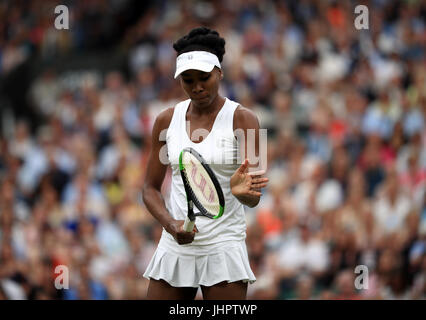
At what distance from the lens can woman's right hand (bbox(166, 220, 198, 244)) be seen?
445 centimetres

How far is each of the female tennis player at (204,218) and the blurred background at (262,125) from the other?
2220mm

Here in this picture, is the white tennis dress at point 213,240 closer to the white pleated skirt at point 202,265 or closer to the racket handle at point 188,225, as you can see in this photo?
the white pleated skirt at point 202,265

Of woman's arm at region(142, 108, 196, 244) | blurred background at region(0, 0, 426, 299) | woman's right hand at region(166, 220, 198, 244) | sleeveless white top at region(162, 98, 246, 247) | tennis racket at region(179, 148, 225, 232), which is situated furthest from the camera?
blurred background at region(0, 0, 426, 299)

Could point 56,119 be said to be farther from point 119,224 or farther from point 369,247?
point 369,247

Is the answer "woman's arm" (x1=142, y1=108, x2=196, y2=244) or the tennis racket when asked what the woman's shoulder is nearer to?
"woman's arm" (x1=142, y1=108, x2=196, y2=244)

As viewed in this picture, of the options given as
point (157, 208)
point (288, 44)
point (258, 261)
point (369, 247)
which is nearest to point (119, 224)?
point (258, 261)

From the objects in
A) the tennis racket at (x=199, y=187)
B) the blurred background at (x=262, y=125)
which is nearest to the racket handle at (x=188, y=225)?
the tennis racket at (x=199, y=187)

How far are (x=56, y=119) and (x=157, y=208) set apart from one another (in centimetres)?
656

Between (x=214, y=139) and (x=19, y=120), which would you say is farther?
(x=19, y=120)

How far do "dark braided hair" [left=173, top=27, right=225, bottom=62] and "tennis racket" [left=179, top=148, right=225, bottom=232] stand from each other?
0.55 meters

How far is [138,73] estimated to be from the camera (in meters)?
11.3

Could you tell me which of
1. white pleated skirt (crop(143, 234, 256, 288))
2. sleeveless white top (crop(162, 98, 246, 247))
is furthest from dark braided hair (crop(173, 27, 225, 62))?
white pleated skirt (crop(143, 234, 256, 288))

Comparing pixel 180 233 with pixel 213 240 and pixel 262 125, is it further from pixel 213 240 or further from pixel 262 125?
pixel 262 125
